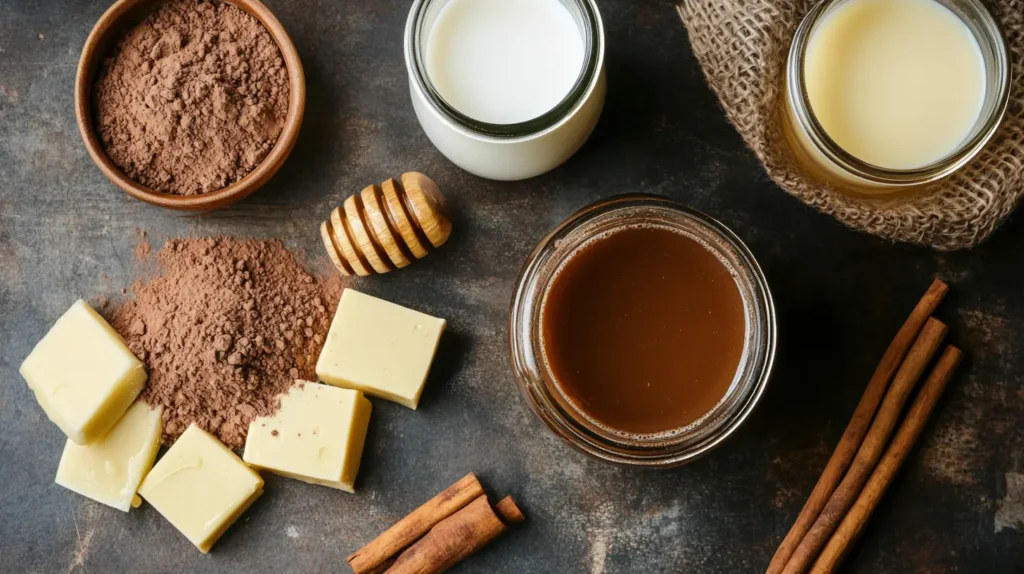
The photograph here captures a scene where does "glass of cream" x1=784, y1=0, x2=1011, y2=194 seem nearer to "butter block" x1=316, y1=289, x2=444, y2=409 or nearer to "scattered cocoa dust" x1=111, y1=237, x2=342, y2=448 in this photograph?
"butter block" x1=316, y1=289, x2=444, y2=409

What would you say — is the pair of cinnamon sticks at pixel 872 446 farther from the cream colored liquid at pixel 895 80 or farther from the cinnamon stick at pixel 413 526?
the cinnamon stick at pixel 413 526

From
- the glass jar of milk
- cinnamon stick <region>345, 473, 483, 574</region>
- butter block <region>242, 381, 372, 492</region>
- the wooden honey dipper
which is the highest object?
the glass jar of milk

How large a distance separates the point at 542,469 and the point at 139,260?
97 centimetres

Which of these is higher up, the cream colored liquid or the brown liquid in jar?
the cream colored liquid

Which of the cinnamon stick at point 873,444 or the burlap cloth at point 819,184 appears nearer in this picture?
the burlap cloth at point 819,184

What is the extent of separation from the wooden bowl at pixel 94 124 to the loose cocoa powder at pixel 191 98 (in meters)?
0.02

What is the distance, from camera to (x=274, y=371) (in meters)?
1.76

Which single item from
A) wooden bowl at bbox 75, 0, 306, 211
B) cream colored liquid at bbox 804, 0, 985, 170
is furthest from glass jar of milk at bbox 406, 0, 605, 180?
cream colored liquid at bbox 804, 0, 985, 170

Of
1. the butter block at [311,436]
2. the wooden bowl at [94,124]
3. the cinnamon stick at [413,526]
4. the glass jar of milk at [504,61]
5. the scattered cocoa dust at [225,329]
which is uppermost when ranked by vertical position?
the glass jar of milk at [504,61]

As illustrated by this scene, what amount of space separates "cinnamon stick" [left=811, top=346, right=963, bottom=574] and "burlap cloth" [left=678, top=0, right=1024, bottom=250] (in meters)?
0.30

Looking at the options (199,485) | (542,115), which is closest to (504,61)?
(542,115)

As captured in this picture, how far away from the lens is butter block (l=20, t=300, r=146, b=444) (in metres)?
1.72

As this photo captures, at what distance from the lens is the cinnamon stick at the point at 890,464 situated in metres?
1.69

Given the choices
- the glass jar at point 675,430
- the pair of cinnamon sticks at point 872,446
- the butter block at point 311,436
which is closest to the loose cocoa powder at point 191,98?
the butter block at point 311,436
